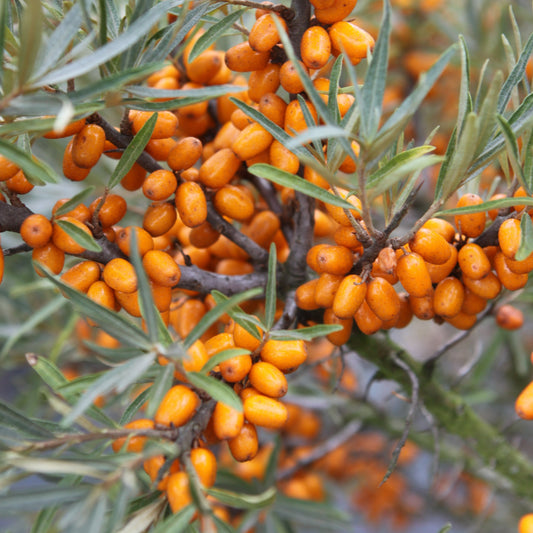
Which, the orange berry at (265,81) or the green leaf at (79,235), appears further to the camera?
the orange berry at (265,81)

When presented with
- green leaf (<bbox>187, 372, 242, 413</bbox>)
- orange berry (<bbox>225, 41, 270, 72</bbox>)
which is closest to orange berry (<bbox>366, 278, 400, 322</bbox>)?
green leaf (<bbox>187, 372, 242, 413</bbox>)

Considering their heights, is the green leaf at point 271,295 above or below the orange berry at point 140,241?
below

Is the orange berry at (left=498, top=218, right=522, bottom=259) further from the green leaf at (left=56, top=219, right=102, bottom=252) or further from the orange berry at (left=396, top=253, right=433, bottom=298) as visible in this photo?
the green leaf at (left=56, top=219, right=102, bottom=252)

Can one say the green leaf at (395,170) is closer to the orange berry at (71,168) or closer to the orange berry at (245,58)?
the orange berry at (245,58)

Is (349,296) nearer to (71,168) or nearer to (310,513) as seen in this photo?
(71,168)

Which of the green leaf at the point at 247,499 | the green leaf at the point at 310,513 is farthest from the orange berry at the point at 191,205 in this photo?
the green leaf at the point at 310,513

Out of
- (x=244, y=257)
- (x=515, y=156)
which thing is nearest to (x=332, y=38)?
A: (x=515, y=156)
